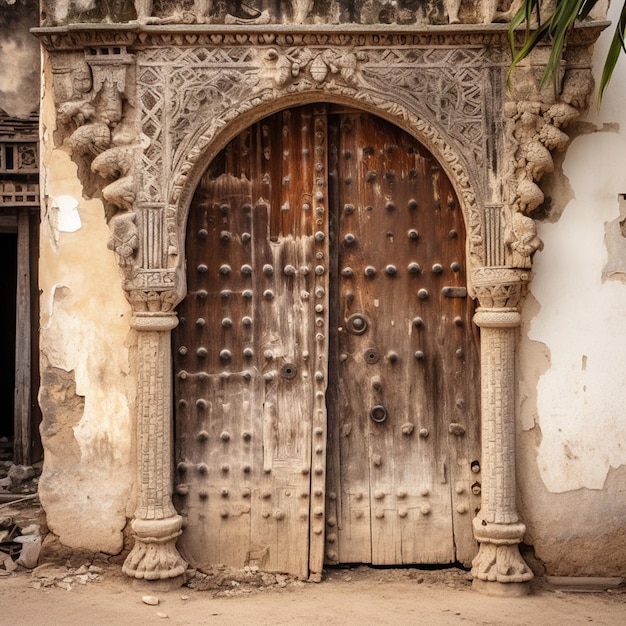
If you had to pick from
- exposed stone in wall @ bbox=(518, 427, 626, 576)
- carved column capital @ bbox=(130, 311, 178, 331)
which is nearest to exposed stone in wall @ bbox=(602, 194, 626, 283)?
exposed stone in wall @ bbox=(518, 427, 626, 576)

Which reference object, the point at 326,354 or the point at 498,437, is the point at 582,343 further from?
the point at 326,354

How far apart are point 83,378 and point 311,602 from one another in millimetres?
1635

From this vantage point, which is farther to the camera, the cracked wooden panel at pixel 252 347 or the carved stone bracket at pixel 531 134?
the cracked wooden panel at pixel 252 347

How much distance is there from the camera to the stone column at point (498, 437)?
174 inches

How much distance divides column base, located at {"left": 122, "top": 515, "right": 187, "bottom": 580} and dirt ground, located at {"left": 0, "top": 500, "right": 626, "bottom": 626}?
81 mm

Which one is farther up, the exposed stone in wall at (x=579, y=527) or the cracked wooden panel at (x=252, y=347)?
the cracked wooden panel at (x=252, y=347)

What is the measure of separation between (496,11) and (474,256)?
4.07 ft

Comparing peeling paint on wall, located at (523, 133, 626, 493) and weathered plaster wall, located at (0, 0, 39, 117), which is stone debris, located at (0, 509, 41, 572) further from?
weathered plaster wall, located at (0, 0, 39, 117)

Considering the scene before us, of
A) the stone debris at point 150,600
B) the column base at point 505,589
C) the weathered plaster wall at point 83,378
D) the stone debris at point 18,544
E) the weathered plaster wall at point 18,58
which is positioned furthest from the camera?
the weathered plaster wall at point 18,58

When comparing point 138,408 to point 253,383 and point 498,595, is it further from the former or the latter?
point 498,595

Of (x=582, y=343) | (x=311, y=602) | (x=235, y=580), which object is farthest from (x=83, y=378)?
(x=582, y=343)

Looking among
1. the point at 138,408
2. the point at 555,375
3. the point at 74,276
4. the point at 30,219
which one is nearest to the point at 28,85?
the point at 30,219

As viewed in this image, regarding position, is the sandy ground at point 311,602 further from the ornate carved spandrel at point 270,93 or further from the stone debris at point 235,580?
→ the ornate carved spandrel at point 270,93

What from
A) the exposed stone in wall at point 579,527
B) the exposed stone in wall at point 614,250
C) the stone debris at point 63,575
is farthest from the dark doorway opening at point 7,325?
the exposed stone in wall at point 614,250
